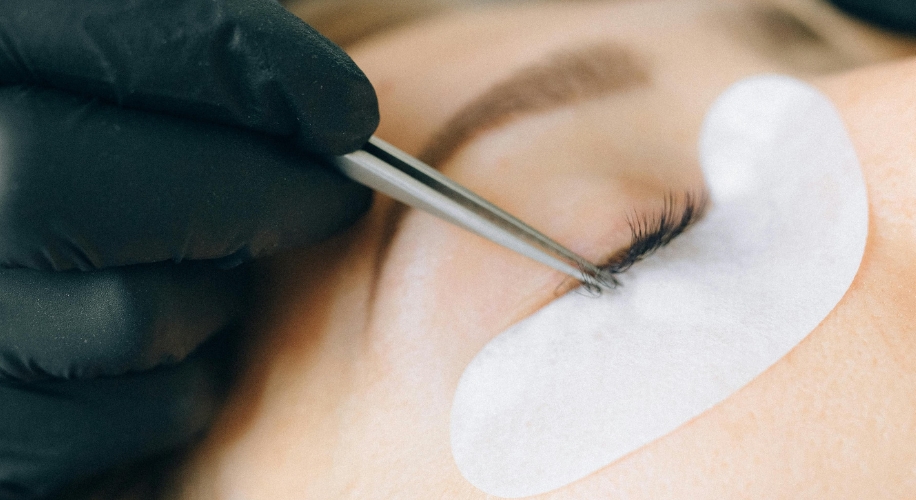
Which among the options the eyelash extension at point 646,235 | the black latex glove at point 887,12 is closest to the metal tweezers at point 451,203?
the eyelash extension at point 646,235

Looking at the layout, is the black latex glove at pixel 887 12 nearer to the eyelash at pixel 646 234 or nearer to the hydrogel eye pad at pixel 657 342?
the hydrogel eye pad at pixel 657 342

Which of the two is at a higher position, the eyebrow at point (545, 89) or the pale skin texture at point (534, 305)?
the eyebrow at point (545, 89)

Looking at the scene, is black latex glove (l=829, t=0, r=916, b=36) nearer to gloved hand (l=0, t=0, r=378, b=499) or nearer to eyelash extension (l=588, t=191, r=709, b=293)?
eyelash extension (l=588, t=191, r=709, b=293)

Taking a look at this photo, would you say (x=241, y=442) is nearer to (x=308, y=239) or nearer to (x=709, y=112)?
(x=308, y=239)

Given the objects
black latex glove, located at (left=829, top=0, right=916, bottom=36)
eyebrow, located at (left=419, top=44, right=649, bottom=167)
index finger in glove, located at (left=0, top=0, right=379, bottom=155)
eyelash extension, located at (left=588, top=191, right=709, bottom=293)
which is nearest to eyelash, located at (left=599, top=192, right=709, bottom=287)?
eyelash extension, located at (left=588, top=191, right=709, bottom=293)

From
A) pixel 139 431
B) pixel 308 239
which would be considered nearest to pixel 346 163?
pixel 308 239

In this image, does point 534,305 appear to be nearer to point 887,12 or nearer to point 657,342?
point 657,342
